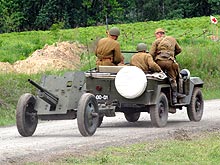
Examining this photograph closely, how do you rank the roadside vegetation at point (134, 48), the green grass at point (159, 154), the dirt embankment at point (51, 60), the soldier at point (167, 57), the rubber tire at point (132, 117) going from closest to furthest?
1. the green grass at point (159, 154)
2. the soldier at point (167, 57)
3. the rubber tire at point (132, 117)
4. the roadside vegetation at point (134, 48)
5. the dirt embankment at point (51, 60)

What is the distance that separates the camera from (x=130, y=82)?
53.7 feet

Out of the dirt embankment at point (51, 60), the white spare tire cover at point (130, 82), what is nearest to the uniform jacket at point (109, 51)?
the white spare tire cover at point (130, 82)

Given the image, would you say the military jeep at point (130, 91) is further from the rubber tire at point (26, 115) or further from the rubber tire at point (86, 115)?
the rubber tire at point (26, 115)

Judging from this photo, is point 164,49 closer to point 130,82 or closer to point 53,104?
point 130,82

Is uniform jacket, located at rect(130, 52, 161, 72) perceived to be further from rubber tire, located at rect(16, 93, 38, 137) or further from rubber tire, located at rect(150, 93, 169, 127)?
rubber tire, located at rect(16, 93, 38, 137)

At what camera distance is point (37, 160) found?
11.7m

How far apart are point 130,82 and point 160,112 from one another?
3.55 ft

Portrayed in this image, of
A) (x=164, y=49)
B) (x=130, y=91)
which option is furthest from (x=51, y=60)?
(x=130, y=91)

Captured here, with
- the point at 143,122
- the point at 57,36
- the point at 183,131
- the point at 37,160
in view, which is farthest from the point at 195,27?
the point at 37,160

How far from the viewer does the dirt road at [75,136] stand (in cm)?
1269

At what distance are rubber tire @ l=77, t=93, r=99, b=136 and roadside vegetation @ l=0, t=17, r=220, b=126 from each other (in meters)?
2.96

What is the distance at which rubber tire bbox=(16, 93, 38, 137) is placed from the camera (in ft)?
50.0

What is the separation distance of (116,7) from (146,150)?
70.8 meters

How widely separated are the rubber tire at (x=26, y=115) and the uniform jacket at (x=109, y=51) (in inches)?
93.2
